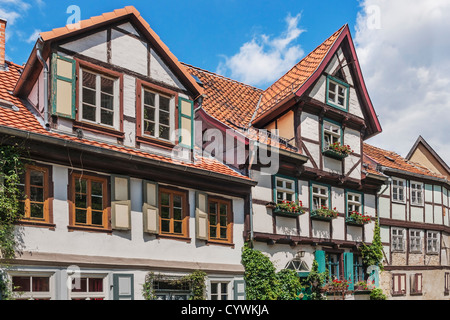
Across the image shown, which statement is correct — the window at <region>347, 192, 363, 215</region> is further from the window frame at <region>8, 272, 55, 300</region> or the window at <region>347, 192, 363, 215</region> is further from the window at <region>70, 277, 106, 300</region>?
the window frame at <region>8, 272, 55, 300</region>

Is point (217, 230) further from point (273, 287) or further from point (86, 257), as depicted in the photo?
point (86, 257)

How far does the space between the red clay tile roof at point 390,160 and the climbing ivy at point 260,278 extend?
8275 millimetres

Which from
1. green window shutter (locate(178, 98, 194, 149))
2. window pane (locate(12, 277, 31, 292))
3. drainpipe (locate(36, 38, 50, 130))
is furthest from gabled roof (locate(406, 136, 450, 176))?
window pane (locate(12, 277, 31, 292))

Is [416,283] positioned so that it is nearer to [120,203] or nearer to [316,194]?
[316,194]

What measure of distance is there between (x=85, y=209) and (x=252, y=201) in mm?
5605

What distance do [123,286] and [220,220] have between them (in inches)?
148

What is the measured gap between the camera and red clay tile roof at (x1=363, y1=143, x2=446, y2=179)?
2208 cm

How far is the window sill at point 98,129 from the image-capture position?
1189cm

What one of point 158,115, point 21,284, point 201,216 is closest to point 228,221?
point 201,216

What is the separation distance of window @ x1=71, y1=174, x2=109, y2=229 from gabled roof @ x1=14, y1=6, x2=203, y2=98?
298 centimetres

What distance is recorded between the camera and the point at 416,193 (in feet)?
75.2

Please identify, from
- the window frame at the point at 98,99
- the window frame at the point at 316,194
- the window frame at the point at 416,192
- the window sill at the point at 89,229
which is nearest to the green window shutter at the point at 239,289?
the window frame at the point at 316,194

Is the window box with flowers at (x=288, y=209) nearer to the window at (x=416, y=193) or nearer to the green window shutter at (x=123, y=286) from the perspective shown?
the green window shutter at (x=123, y=286)
